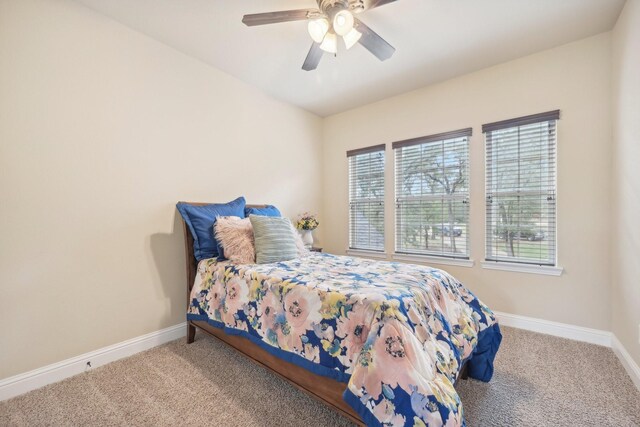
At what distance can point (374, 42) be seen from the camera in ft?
6.21

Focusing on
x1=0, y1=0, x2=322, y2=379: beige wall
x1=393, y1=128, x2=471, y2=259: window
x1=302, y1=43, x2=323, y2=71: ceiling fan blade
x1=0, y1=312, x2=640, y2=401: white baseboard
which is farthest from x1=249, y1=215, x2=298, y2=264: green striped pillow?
x1=393, y1=128, x2=471, y2=259: window

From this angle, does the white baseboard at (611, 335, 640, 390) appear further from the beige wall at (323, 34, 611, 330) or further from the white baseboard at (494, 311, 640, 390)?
the beige wall at (323, 34, 611, 330)

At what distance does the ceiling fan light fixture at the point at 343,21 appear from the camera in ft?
5.31

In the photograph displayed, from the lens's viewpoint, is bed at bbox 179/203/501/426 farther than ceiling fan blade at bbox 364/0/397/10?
No

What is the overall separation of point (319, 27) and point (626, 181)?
2.38 m

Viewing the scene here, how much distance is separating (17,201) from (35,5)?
1268mm

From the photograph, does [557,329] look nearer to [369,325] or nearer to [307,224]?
[369,325]

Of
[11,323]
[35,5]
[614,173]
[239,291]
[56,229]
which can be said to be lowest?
[11,323]

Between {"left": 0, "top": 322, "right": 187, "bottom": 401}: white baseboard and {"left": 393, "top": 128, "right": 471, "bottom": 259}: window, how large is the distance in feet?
8.61

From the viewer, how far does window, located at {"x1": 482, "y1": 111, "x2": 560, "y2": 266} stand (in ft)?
7.93

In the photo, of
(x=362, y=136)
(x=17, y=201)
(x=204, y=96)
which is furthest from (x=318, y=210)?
(x=17, y=201)

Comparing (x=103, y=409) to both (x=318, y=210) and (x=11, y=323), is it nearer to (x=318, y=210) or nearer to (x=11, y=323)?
(x=11, y=323)

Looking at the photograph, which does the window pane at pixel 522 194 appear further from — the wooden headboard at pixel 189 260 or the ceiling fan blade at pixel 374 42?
the wooden headboard at pixel 189 260

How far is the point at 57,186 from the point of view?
1.79 meters
